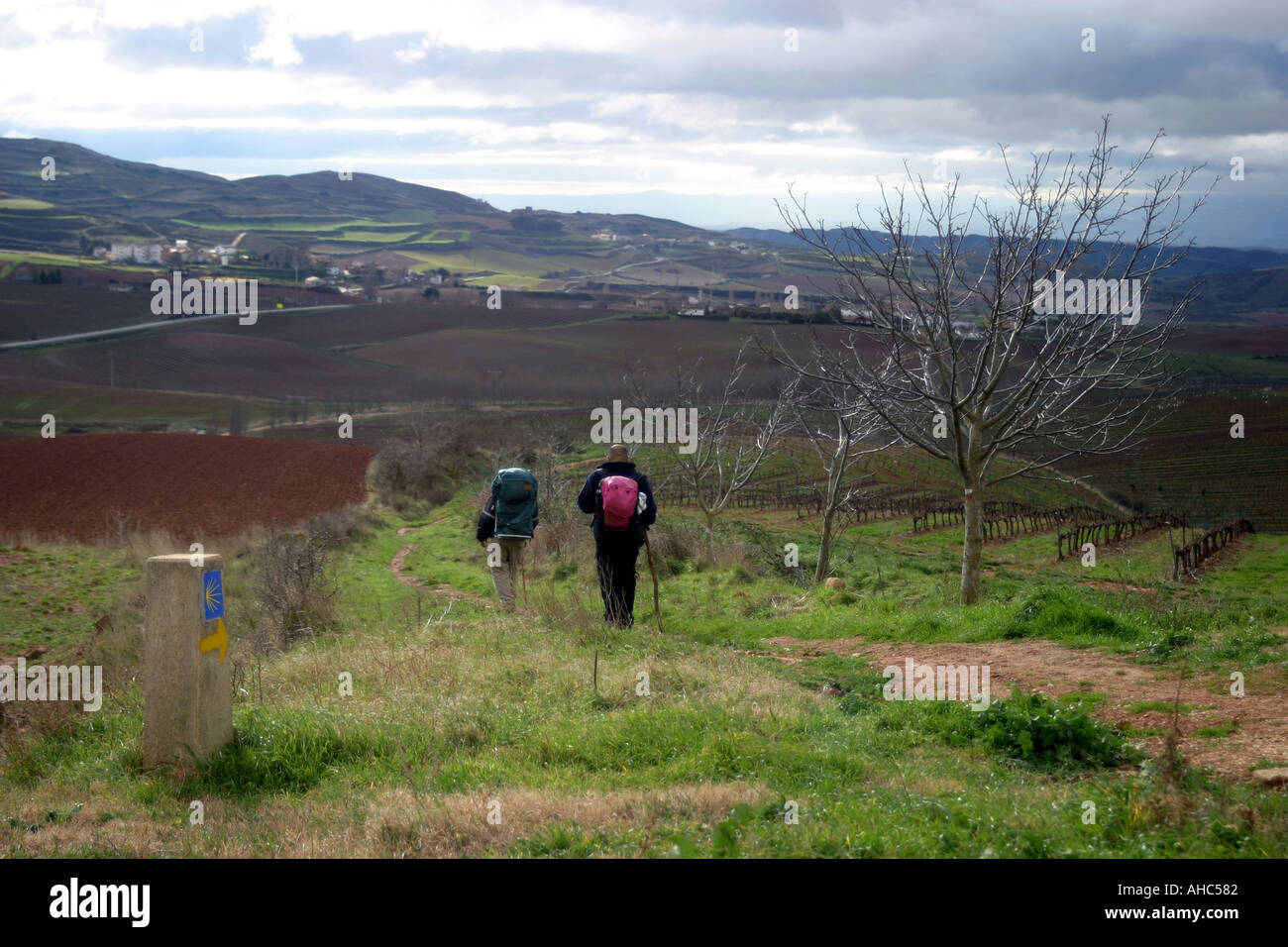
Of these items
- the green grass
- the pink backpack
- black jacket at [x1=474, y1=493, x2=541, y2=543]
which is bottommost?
the green grass

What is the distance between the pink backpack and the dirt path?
1.95 metres

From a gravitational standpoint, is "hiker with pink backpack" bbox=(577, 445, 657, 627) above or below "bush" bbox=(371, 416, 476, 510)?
above

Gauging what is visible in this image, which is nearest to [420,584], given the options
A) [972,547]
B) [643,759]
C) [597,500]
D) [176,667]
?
[597,500]

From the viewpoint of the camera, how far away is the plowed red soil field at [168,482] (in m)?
29.5

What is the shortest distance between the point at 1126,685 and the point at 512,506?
7.31 meters

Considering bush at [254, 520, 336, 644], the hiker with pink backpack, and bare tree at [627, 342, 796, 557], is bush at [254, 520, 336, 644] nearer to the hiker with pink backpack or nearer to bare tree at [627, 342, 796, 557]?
the hiker with pink backpack

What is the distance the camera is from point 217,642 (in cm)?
629

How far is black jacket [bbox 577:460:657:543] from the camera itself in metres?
10.4

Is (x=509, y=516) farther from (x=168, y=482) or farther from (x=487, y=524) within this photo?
(x=168, y=482)

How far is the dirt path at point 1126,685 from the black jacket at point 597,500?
181 centimetres

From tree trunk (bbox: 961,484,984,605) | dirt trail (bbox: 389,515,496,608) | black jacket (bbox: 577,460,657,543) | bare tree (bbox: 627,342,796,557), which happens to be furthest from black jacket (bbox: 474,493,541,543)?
bare tree (bbox: 627,342,796,557)

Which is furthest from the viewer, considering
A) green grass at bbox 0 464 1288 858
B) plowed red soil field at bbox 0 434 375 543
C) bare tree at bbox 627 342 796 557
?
plowed red soil field at bbox 0 434 375 543
